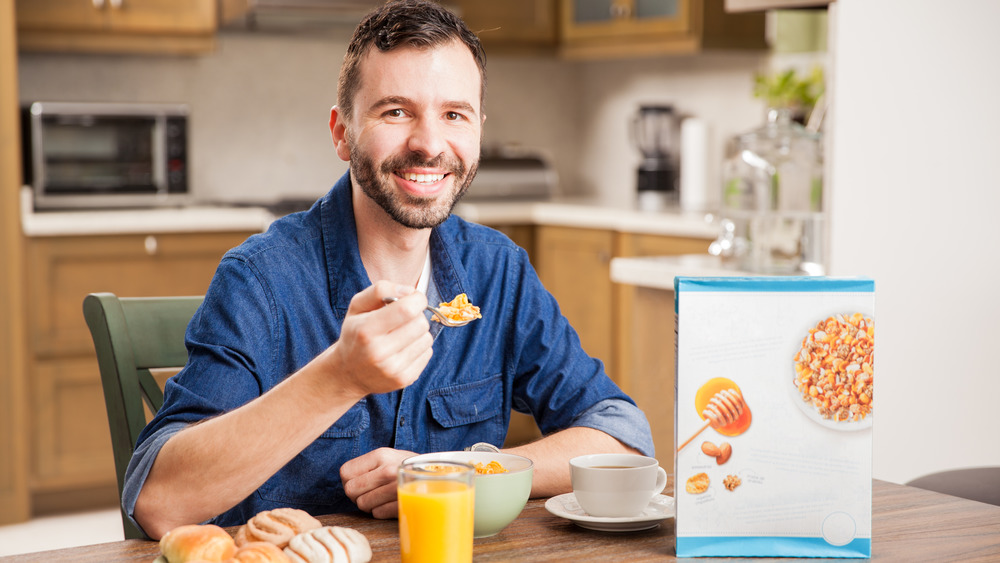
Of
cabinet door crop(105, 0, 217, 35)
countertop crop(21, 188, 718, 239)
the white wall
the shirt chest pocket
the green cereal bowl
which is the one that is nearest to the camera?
the green cereal bowl

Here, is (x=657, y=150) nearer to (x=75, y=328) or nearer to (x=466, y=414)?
(x=75, y=328)

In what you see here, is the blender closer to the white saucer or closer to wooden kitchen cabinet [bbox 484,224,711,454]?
wooden kitchen cabinet [bbox 484,224,711,454]

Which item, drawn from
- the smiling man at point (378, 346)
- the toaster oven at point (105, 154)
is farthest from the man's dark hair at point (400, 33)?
the toaster oven at point (105, 154)

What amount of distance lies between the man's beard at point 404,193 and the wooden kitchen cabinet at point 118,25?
2.58 m

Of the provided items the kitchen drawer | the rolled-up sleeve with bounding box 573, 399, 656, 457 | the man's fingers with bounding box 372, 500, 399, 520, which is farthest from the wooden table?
the kitchen drawer

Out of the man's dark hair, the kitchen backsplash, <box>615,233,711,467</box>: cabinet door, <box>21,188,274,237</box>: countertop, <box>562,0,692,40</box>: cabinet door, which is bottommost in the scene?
<box>615,233,711,467</box>: cabinet door

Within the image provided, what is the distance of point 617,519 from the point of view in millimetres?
1010

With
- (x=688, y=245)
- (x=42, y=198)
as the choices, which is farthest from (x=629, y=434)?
(x=42, y=198)

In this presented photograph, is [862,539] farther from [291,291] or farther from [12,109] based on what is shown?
[12,109]

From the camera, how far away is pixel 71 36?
3547 millimetres

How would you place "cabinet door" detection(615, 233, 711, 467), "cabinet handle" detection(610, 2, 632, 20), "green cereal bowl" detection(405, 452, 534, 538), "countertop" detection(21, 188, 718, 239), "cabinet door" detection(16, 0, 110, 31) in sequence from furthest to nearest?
"cabinet handle" detection(610, 2, 632, 20), "cabinet door" detection(16, 0, 110, 31), "countertop" detection(21, 188, 718, 239), "cabinet door" detection(615, 233, 711, 467), "green cereal bowl" detection(405, 452, 534, 538)

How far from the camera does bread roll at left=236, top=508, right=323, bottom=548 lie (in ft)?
3.01

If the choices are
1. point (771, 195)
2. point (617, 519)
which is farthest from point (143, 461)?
point (771, 195)

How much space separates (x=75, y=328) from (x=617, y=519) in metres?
2.75
